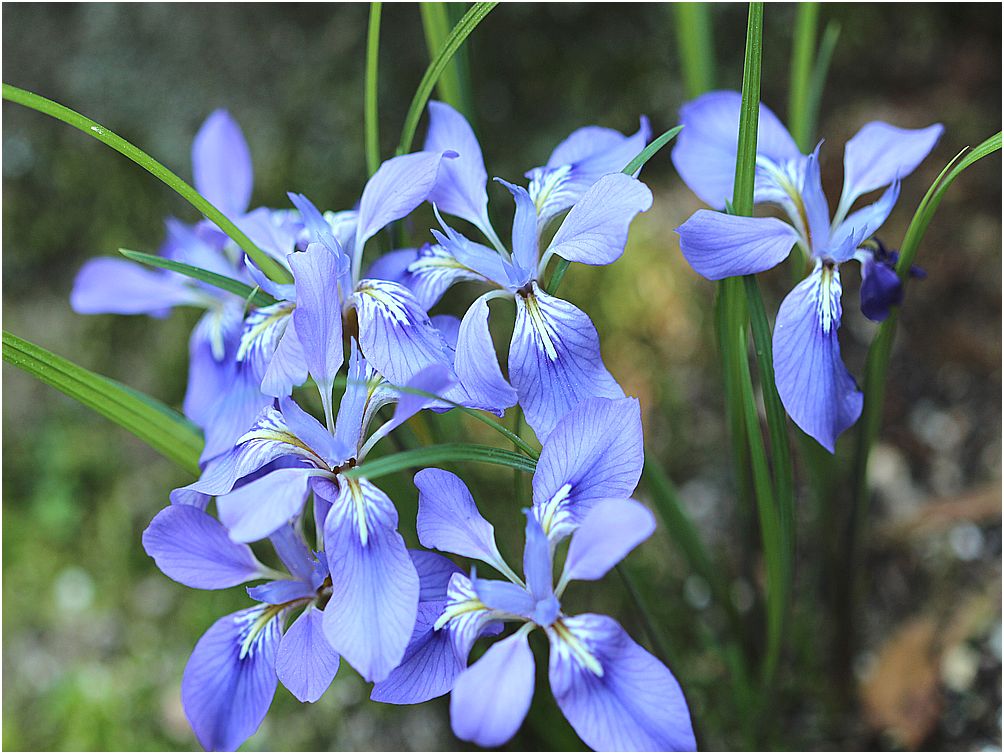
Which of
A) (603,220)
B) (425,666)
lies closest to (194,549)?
(425,666)

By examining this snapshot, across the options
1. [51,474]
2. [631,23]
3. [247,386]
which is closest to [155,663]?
[51,474]

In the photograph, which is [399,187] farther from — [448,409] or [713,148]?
[713,148]

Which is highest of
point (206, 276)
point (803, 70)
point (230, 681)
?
A: point (803, 70)

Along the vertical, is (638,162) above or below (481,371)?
above

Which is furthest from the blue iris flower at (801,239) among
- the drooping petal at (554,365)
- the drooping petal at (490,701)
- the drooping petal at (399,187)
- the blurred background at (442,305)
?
the blurred background at (442,305)

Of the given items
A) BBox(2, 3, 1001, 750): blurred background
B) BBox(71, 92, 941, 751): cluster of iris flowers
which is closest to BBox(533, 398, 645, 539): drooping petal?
BBox(71, 92, 941, 751): cluster of iris flowers

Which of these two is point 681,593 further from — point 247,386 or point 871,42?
point 871,42

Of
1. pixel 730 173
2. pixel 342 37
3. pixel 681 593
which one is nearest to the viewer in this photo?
pixel 730 173
